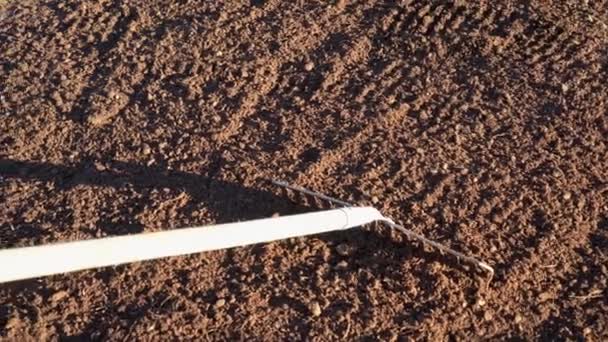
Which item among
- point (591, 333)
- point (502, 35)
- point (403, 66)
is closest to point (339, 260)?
point (591, 333)

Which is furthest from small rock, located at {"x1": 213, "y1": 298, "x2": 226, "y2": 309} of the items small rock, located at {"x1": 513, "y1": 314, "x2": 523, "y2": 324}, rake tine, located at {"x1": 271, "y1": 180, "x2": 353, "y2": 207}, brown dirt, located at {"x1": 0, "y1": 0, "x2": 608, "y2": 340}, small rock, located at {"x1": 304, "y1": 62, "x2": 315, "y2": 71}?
small rock, located at {"x1": 304, "y1": 62, "x2": 315, "y2": 71}

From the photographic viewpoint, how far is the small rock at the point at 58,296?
2.83 metres

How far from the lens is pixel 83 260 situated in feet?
7.64

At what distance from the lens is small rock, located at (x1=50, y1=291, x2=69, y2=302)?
2.83m

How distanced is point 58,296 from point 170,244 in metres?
0.69

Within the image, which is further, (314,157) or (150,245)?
(314,157)

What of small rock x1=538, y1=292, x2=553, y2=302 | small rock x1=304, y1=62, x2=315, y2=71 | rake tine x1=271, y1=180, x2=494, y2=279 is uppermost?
small rock x1=304, y1=62, x2=315, y2=71

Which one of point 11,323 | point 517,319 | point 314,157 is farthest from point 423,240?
point 11,323

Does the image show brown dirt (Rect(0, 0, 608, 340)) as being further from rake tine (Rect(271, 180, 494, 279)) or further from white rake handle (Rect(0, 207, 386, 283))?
white rake handle (Rect(0, 207, 386, 283))

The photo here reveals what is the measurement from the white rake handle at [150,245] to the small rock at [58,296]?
0.48 meters

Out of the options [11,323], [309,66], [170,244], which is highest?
[170,244]

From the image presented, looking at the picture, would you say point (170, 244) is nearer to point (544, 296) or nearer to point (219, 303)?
point (219, 303)

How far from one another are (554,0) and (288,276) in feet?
8.13

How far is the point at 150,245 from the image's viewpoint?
7.96 feet
